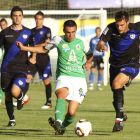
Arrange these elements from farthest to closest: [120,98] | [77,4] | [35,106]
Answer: [77,4] < [35,106] < [120,98]

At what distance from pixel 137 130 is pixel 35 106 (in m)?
4.07

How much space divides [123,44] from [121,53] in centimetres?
15

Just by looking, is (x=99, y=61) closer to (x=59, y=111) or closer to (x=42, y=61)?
(x=42, y=61)

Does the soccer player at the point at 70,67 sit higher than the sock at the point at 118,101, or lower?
higher

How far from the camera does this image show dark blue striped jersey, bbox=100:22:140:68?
6297 millimetres

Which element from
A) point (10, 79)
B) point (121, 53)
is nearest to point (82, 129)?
point (121, 53)

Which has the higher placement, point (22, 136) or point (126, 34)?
point (126, 34)

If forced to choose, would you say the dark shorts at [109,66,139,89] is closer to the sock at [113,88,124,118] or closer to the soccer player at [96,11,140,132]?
the soccer player at [96,11,140,132]

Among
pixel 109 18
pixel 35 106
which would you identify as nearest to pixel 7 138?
pixel 35 106

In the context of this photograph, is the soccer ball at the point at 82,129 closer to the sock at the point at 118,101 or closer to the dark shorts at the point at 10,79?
the sock at the point at 118,101

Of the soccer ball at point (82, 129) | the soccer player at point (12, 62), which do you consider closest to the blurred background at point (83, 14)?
the soccer player at point (12, 62)

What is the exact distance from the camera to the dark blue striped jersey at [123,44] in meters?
6.30

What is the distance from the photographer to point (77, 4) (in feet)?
55.6

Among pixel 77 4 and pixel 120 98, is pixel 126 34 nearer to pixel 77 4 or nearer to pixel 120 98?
pixel 120 98
